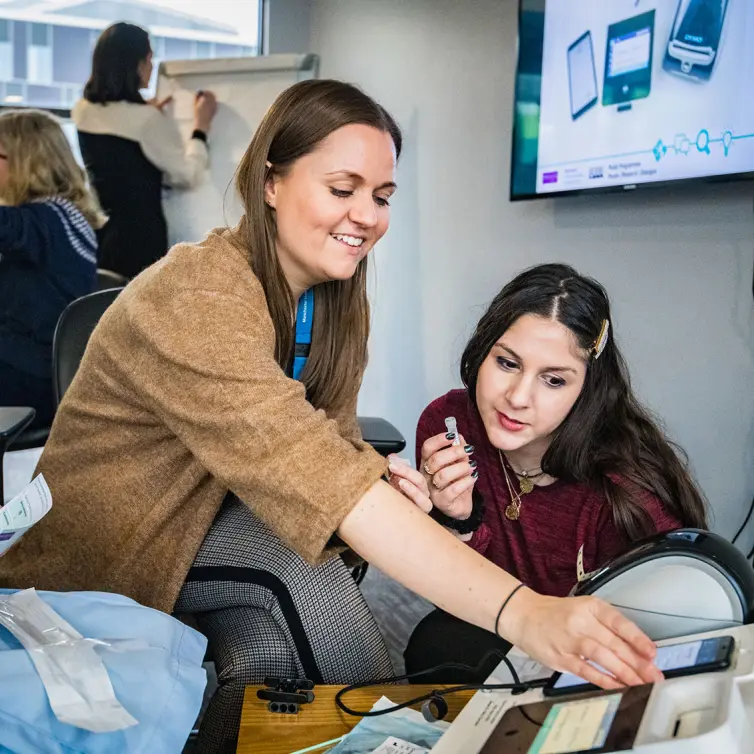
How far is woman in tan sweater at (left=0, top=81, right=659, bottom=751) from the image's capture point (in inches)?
37.2

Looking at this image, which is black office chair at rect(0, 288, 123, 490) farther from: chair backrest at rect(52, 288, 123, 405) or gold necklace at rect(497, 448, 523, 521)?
gold necklace at rect(497, 448, 523, 521)

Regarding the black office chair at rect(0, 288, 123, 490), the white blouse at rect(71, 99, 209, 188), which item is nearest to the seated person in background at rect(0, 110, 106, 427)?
the black office chair at rect(0, 288, 123, 490)

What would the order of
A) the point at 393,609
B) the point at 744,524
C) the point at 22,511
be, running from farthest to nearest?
the point at 393,609 < the point at 744,524 < the point at 22,511

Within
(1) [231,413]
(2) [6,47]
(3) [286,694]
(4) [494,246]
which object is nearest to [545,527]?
(3) [286,694]

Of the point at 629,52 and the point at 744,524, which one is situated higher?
the point at 629,52

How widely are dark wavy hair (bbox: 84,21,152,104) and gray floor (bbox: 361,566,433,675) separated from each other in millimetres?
1907

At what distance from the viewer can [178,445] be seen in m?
1.14

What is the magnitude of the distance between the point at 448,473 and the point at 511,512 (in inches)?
9.4

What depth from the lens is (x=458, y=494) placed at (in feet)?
4.01

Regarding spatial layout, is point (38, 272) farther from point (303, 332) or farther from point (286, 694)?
point (286, 694)

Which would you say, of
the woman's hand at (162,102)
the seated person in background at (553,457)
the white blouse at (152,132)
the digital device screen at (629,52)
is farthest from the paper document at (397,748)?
the woman's hand at (162,102)

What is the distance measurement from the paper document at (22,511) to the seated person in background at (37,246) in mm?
1279

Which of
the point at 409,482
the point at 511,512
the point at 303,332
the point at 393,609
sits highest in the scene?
the point at 303,332

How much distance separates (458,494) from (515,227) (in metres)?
1.26
